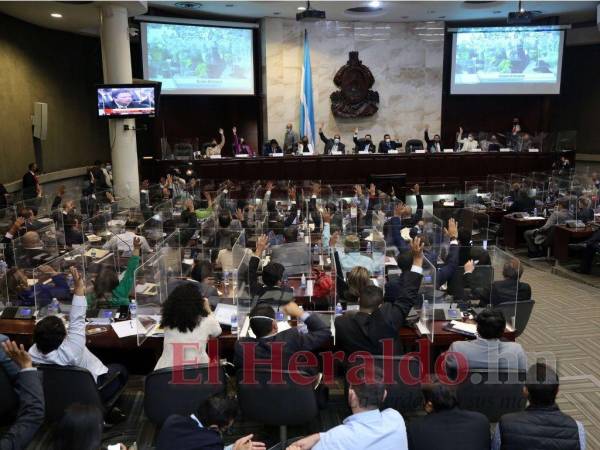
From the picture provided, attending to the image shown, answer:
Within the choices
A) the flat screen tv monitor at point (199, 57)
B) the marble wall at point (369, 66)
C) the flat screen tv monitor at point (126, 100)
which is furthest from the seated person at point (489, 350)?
the marble wall at point (369, 66)

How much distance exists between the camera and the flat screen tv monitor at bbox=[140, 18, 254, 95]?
45.9ft

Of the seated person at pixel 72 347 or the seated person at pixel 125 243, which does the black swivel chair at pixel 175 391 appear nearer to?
the seated person at pixel 72 347

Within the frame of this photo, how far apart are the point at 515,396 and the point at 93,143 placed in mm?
15215

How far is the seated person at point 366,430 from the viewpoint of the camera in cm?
263

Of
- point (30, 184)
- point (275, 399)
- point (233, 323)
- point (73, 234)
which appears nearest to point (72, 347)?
point (233, 323)

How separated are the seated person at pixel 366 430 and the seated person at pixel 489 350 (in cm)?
105

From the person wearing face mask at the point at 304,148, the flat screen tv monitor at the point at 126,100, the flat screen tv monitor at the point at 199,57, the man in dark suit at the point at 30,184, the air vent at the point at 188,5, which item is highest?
the air vent at the point at 188,5

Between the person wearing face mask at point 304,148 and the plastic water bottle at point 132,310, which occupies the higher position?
the person wearing face mask at point 304,148

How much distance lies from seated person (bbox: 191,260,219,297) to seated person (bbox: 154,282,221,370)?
3.45 ft

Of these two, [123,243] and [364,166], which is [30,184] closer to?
[123,243]

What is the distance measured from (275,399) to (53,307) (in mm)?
2650

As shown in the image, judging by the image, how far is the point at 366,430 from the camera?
266cm

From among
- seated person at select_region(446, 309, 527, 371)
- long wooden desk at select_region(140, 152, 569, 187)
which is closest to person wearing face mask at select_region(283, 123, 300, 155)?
long wooden desk at select_region(140, 152, 569, 187)

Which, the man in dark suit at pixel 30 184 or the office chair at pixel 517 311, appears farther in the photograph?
the man in dark suit at pixel 30 184
